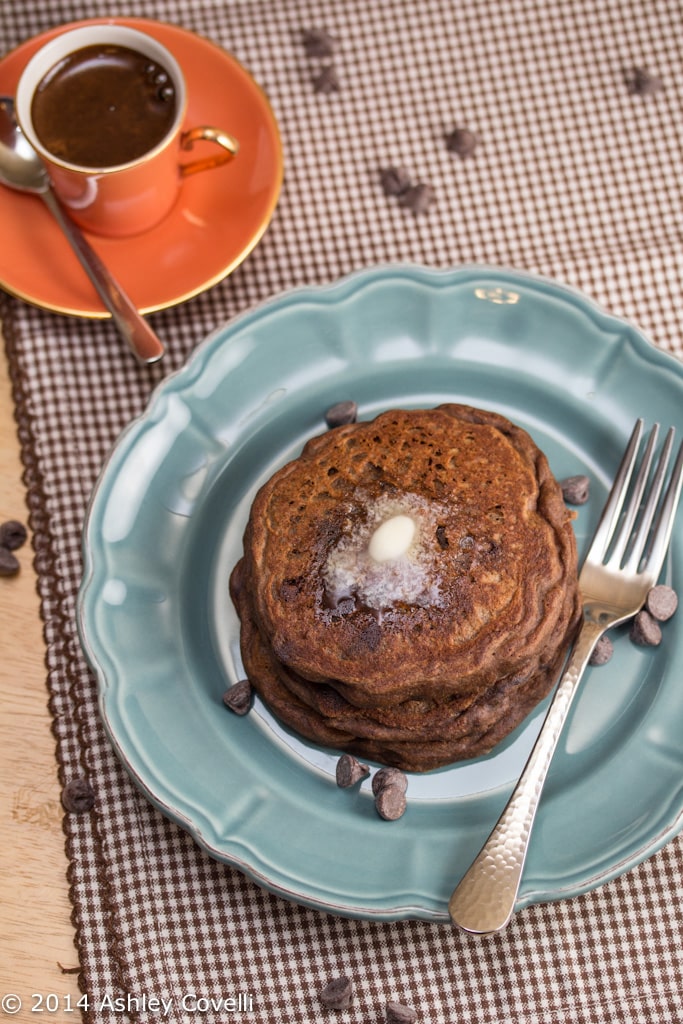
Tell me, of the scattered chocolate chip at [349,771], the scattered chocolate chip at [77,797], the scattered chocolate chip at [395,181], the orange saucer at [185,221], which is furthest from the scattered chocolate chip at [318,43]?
the scattered chocolate chip at [77,797]

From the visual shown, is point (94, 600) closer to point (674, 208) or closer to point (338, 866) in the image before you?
point (338, 866)

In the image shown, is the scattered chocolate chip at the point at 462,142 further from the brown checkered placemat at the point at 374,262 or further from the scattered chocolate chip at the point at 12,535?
the scattered chocolate chip at the point at 12,535

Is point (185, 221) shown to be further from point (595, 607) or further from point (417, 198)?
point (595, 607)

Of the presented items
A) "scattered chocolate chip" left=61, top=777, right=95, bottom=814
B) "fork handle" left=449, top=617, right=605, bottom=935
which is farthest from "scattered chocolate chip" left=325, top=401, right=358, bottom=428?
"scattered chocolate chip" left=61, top=777, right=95, bottom=814

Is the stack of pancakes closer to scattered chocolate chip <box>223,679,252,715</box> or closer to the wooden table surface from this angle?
scattered chocolate chip <box>223,679,252,715</box>

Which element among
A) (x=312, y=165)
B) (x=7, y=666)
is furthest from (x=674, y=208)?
(x=7, y=666)

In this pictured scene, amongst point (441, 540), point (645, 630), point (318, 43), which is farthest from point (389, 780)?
point (318, 43)
